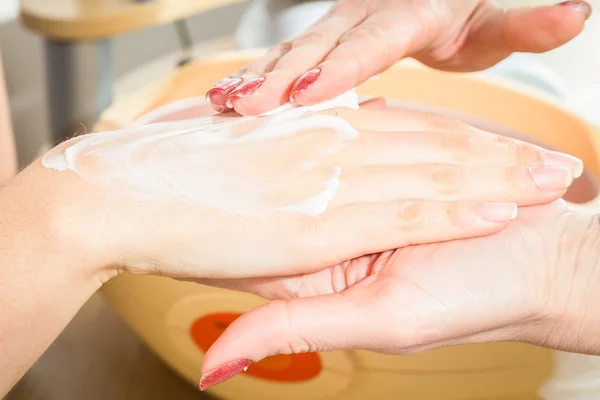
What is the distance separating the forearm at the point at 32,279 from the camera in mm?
494

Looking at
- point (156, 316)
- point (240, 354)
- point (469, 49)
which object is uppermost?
point (469, 49)

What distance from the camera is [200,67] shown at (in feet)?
3.37

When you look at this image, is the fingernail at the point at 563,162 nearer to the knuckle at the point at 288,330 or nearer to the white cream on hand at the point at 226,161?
the white cream on hand at the point at 226,161

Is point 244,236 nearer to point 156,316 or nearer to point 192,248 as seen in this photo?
point 192,248

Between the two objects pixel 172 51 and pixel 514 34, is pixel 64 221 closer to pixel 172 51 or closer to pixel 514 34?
pixel 514 34

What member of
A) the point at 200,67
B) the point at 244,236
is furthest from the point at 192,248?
the point at 200,67

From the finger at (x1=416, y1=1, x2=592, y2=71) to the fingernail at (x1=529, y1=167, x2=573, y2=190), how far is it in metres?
0.21

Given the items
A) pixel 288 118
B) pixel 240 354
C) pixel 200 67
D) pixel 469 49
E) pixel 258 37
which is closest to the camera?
pixel 240 354

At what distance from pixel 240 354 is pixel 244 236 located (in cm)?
10

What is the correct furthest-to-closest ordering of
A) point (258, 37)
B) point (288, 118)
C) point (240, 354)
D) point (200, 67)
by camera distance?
point (258, 37) < point (200, 67) < point (288, 118) < point (240, 354)

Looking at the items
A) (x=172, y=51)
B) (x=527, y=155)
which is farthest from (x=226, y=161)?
(x=172, y=51)

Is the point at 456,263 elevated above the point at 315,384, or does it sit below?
above

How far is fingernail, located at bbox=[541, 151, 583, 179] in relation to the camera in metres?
0.58

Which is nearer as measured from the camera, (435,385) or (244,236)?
(244,236)
